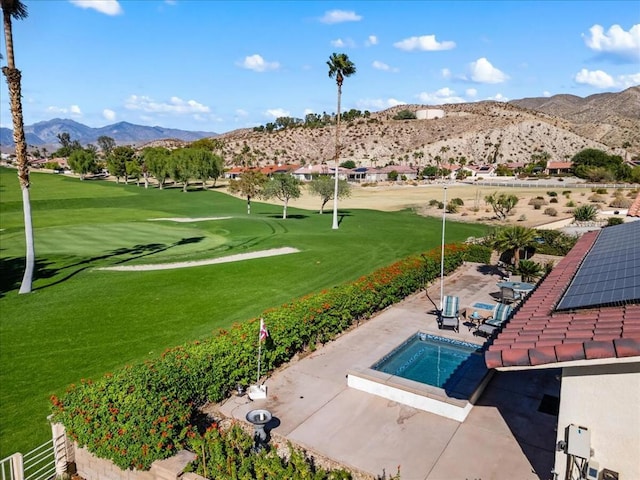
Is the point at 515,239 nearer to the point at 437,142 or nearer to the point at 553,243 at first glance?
the point at 553,243

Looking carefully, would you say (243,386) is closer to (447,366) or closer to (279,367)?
(279,367)

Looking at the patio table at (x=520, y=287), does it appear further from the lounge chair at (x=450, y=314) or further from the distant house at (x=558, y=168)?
the distant house at (x=558, y=168)

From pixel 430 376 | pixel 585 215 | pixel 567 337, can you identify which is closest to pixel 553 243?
pixel 585 215

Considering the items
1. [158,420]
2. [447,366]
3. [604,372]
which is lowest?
[447,366]

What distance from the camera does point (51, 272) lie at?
23531mm

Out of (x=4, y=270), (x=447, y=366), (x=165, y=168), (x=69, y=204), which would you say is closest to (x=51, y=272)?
(x=4, y=270)

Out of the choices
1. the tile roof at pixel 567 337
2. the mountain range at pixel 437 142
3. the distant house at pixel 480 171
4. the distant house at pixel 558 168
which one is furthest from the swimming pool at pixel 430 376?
the mountain range at pixel 437 142

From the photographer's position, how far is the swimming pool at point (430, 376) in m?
11.2

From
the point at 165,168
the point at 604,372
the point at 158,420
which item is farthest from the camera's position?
the point at 165,168

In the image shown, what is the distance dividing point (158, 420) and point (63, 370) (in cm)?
620

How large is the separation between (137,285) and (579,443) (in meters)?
19.1

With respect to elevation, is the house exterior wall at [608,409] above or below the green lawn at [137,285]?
above

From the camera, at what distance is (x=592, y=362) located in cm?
551

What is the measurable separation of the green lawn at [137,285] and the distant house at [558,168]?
3476 inches
